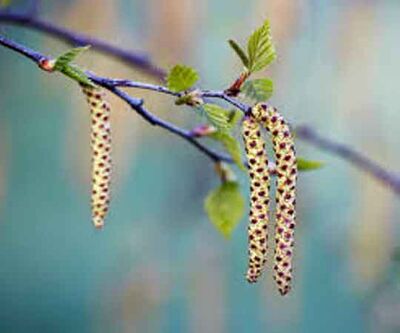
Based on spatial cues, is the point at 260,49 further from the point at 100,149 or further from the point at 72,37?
the point at 72,37

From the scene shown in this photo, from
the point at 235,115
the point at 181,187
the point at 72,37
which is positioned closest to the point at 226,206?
the point at 235,115

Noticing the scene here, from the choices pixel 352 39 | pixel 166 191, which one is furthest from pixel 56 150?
pixel 352 39

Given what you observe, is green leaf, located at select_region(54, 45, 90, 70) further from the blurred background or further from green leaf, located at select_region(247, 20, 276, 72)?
the blurred background

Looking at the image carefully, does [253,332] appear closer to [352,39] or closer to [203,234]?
[203,234]

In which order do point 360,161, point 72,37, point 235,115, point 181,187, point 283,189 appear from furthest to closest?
point 181,187 → point 360,161 → point 72,37 → point 235,115 → point 283,189

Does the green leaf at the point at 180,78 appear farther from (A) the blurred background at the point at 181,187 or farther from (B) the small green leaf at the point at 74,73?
(A) the blurred background at the point at 181,187
